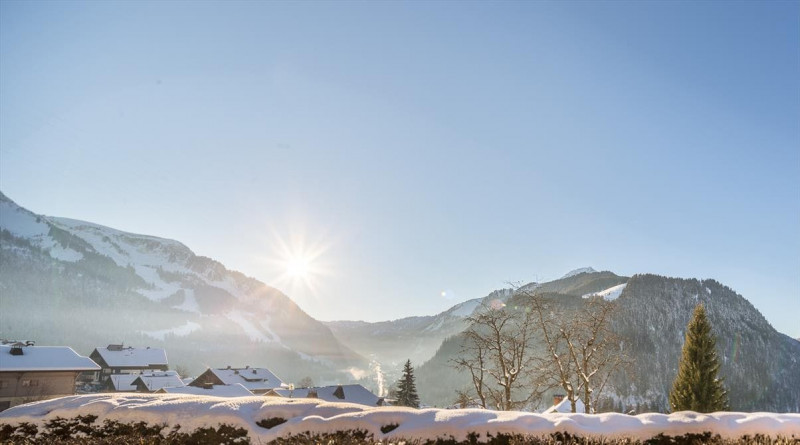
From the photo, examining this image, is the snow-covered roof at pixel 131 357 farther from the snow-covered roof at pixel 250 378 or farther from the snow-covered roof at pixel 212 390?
the snow-covered roof at pixel 212 390

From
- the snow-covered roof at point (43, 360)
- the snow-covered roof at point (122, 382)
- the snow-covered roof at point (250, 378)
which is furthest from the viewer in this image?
the snow-covered roof at point (122, 382)

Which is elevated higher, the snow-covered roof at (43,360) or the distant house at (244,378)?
the snow-covered roof at (43,360)

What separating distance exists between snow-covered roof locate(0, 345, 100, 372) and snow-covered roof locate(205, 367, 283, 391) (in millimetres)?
30419

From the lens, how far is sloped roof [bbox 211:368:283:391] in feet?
283

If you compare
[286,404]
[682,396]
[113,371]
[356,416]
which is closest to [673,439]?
[356,416]

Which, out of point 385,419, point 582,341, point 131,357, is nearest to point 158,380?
point 131,357

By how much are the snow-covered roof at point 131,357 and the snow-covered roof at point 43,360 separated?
45.1 metres

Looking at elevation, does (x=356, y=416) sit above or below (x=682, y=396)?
above

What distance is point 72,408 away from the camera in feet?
45.8

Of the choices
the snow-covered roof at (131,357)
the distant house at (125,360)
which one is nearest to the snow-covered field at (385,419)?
the distant house at (125,360)

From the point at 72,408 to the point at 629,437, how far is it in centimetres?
1510

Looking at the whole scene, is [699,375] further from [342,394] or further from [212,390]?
[342,394]

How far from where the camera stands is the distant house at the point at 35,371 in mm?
49531

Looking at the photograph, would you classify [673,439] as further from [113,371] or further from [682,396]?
[113,371]
